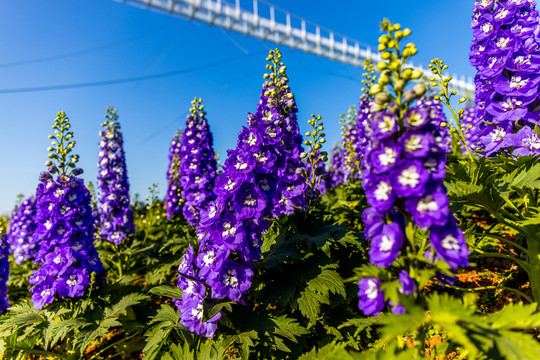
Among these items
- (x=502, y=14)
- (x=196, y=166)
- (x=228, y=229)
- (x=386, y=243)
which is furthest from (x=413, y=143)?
(x=196, y=166)

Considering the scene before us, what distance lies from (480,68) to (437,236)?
247 centimetres

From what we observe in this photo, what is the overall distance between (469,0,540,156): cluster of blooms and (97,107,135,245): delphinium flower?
228 inches

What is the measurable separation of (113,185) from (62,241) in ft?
10.3

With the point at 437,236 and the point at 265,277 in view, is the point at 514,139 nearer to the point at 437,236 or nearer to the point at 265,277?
the point at 437,236

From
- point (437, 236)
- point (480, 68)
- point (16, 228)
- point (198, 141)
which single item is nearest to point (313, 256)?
point (437, 236)

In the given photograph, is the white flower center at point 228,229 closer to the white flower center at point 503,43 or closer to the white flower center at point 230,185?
the white flower center at point 230,185

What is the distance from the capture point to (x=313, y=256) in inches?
120

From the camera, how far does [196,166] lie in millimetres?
5379

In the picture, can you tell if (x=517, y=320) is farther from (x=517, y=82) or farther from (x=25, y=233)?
(x=25, y=233)

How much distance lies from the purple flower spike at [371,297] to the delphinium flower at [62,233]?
2865 mm

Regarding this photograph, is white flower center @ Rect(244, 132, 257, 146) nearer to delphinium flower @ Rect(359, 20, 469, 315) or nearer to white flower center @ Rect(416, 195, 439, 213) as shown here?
delphinium flower @ Rect(359, 20, 469, 315)

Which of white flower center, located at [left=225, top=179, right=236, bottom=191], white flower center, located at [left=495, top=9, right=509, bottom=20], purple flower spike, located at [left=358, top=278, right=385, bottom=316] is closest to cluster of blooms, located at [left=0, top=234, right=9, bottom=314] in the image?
white flower center, located at [left=225, top=179, right=236, bottom=191]

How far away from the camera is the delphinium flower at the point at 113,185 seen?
6001 mm

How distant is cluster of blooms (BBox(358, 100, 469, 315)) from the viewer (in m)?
1.44
